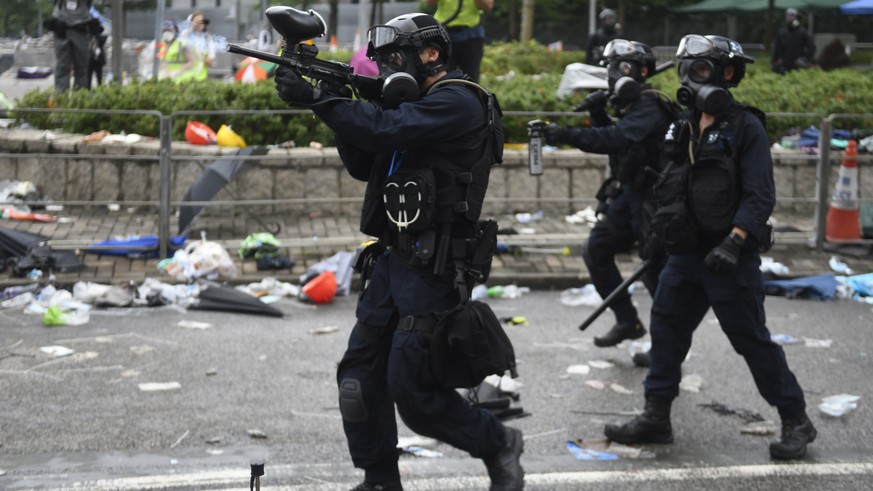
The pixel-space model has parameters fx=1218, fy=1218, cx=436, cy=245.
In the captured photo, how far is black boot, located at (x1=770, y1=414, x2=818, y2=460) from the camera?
570 cm

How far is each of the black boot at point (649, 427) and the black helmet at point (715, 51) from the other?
1599 mm

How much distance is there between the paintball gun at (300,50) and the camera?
14.8 feet

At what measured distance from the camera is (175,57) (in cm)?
1980

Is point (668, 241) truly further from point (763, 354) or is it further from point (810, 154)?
point (810, 154)

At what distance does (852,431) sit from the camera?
623cm

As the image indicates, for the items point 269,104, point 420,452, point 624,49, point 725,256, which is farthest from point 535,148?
point 269,104

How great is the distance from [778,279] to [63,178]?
6328mm

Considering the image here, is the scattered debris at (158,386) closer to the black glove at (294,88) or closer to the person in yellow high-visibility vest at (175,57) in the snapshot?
the black glove at (294,88)

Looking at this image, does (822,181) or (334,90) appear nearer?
(334,90)

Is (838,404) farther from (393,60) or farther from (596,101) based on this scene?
A: (393,60)

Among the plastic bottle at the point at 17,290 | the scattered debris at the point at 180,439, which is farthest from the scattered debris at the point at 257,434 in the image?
the plastic bottle at the point at 17,290

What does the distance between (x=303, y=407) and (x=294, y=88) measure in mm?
2471

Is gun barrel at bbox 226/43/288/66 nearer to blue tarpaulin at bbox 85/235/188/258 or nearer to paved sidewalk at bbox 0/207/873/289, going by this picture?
paved sidewalk at bbox 0/207/873/289

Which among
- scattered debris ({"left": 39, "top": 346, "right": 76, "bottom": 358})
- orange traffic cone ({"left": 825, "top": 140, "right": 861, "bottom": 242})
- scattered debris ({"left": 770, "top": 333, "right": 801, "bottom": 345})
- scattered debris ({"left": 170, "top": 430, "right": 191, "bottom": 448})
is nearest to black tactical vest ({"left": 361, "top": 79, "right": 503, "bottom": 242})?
scattered debris ({"left": 170, "top": 430, "right": 191, "bottom": 448})
